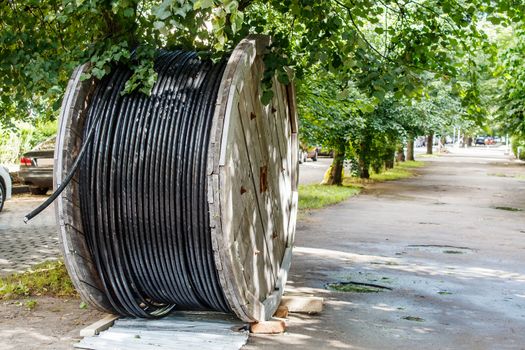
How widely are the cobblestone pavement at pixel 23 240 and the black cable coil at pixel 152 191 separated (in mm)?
3785

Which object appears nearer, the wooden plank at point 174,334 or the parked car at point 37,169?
the wooden plank at point 174,334

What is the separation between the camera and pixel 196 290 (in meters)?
5.97

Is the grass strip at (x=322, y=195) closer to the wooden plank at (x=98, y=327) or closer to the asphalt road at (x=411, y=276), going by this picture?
the asphalt road at (x=411, y=276)

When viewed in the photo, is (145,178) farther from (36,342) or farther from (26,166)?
(26,166)

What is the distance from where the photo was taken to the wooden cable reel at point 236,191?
17.7 feet

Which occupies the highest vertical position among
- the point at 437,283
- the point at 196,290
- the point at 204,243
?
the point at 204,243

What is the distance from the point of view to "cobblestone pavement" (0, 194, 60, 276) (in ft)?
32.8

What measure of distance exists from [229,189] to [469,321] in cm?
324

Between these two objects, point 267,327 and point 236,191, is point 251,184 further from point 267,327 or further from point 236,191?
point 267,327

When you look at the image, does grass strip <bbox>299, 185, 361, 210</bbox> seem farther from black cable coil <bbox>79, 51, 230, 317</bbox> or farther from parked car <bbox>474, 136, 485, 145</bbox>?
parked car <bbox>474, 136, 485, 145</bbox>

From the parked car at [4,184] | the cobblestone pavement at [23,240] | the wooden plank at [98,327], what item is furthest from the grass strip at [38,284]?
the parked car at [4,184]

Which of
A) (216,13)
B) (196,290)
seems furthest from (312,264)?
(216,13)

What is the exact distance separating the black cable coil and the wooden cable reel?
0.12 metres

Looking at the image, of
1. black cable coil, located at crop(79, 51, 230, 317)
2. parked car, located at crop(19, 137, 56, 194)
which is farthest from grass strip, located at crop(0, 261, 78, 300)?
parked car, located at crop(19, 137, 56, 194)
